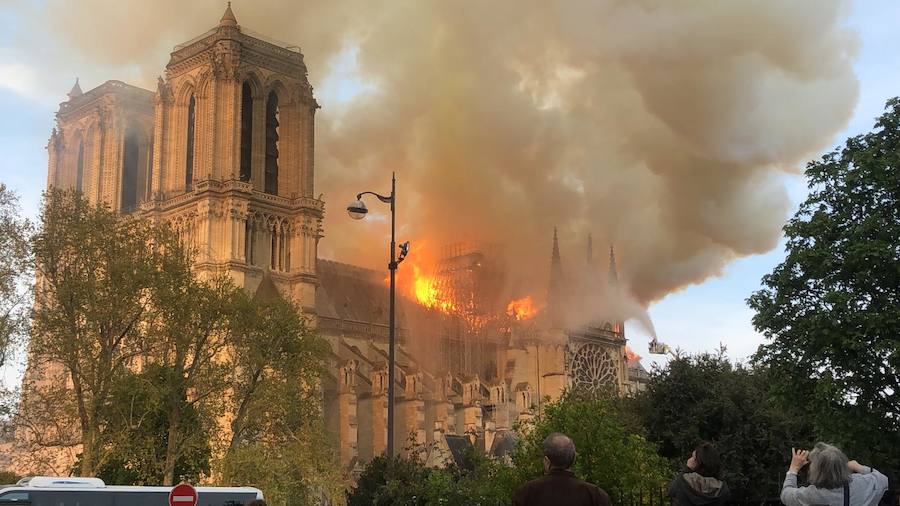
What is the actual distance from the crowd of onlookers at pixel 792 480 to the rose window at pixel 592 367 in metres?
81.5

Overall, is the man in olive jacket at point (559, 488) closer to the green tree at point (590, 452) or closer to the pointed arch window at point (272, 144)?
the green tree at point (590, 452)

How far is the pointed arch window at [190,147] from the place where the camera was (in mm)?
73438

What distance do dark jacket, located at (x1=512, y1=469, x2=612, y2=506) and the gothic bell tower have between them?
61196 millimetres

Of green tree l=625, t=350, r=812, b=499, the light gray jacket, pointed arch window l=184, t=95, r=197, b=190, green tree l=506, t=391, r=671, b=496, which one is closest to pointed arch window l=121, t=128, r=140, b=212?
pointed arch window l=184, t=95, r=197, b=190

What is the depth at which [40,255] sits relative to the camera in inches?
Result: 1346

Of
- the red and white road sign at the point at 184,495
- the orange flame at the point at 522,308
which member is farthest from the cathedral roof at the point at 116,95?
the red and white road sign at the point at 184,495

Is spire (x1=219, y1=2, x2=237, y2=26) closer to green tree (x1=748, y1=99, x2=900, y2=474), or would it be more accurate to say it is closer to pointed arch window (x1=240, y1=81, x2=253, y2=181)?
pointed arch window (x1=240, y1=81, x2=253, y2=181)

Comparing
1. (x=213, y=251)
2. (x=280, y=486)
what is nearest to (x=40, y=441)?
(x=280, y=486)

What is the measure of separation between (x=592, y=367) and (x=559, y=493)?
291ft

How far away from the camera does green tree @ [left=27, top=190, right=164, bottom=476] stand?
33.6 metres

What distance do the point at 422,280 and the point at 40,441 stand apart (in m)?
45.2

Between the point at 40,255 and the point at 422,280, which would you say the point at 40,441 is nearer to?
the point at 40,255

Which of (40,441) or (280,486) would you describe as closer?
(40,441)

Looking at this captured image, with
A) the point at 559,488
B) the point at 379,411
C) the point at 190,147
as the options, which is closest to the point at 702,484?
the point at 559,488
